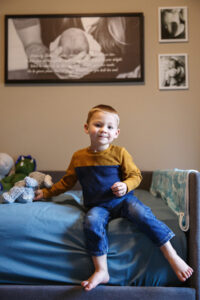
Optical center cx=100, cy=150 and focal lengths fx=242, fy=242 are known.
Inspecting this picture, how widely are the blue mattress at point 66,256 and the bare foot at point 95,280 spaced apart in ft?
0.13

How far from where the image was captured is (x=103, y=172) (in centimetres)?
100

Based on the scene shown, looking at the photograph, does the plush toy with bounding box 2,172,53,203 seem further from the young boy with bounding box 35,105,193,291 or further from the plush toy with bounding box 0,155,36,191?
the plush toy with bounding box 0,155,36,191

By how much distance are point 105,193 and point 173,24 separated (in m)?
1.47

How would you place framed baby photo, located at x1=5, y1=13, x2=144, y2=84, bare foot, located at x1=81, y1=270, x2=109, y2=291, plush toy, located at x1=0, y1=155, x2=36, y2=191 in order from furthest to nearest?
framed baby photo, located at x1=5, y1=13, x2=144, y2=84 < plush toy, located at x1=0, y1=155, x2=36, y2=191 < bare foot, located at x1=81, y1=270, x2=109, y2=291

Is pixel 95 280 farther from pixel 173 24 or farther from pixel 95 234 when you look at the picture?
pixel 173 24

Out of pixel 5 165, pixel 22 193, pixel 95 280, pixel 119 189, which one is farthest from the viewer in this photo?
pixel 5 165

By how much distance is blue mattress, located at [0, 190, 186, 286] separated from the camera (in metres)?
0.83

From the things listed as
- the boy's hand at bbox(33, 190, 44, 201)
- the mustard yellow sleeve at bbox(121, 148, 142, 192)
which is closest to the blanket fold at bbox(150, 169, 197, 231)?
the mustard yellow sleeve at bbox(121, 148, 142, 192)

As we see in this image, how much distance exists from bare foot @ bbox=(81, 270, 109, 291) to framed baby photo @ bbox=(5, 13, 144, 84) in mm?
1338

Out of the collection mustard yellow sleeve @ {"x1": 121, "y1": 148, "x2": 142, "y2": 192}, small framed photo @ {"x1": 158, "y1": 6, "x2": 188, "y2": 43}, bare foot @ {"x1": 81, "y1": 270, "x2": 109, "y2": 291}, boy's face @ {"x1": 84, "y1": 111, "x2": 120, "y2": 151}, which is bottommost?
bare foot @ {"x1": 81, "y1": 270, "x2": 109, "y2": 291}

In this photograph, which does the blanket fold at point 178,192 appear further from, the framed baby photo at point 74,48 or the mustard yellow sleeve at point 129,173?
the framed baby photo at point 74,48

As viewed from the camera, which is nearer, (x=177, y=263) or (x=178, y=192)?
(x=177, y=263)

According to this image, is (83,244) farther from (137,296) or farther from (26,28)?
(26,28)

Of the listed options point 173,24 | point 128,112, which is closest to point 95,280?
point 128,112
